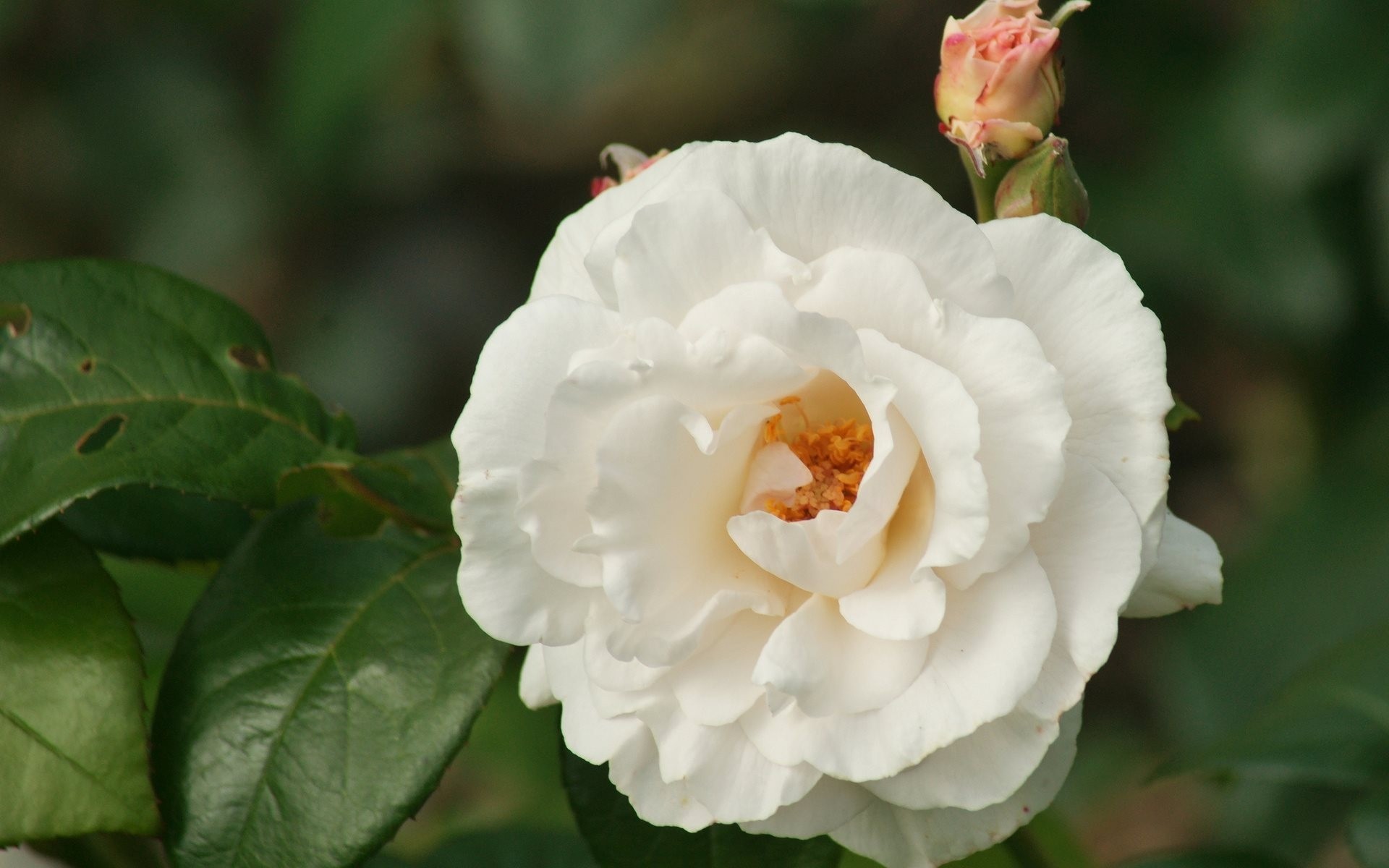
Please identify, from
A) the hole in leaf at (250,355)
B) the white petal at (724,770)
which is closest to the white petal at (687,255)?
the white petal at (724,770)

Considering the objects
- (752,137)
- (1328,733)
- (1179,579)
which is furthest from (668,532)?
(752,137)

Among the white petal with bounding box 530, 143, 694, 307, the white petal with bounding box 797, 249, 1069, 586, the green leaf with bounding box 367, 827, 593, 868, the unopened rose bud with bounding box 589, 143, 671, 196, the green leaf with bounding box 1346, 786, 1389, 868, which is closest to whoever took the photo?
the white petal with bounding box 797, 249, 1069, 586

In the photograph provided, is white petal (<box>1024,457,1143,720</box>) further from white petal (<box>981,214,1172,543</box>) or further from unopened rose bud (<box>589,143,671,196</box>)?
unopened rose bud (<box>589,143,671,196</box>)

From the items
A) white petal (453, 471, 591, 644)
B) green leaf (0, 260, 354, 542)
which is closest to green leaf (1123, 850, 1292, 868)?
white petal (453, 471, 591, 644)

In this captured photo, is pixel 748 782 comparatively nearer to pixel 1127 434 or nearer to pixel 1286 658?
→ pixel 1127 434

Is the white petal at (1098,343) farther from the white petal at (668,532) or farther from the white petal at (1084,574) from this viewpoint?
the white petal at (668,532)

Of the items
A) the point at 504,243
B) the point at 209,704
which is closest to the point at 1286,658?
the point at 209,704

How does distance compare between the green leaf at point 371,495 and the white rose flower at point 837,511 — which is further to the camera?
the green leaf at point 371,495
